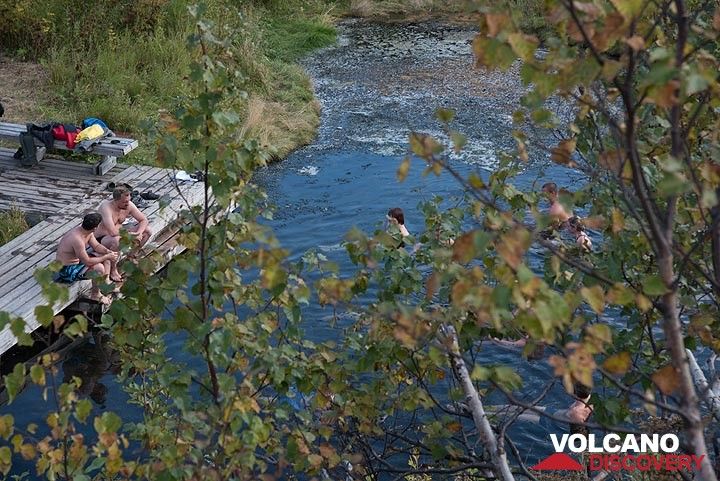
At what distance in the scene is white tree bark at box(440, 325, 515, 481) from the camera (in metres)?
3.60

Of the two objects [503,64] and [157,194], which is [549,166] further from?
[503,64]

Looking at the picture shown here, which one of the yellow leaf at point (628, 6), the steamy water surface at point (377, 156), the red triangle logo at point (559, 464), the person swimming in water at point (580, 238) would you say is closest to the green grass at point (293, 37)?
the steamy water surface at point (377, 156)

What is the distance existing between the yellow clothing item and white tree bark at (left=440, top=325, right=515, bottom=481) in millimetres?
8633

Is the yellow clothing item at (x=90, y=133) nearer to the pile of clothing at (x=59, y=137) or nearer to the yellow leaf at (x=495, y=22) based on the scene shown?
the pile of clothing at (x=59, y=137)

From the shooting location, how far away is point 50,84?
1566 cm

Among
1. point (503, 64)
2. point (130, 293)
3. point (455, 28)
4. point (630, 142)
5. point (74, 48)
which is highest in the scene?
point (503, 64)

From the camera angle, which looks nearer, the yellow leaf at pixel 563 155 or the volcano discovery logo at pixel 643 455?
the yellow leaf at pixel 563 155

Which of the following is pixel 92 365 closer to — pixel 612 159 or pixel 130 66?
pixel 612 159

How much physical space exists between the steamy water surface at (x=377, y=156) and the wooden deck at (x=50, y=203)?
0.91 metres

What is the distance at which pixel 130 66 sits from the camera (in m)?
16.2

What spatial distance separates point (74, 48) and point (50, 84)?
129 cm

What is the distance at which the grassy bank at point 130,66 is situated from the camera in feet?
49.1

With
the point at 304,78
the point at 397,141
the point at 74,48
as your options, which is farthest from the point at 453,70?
the point at 74,48

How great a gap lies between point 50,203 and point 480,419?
8.83 metres
